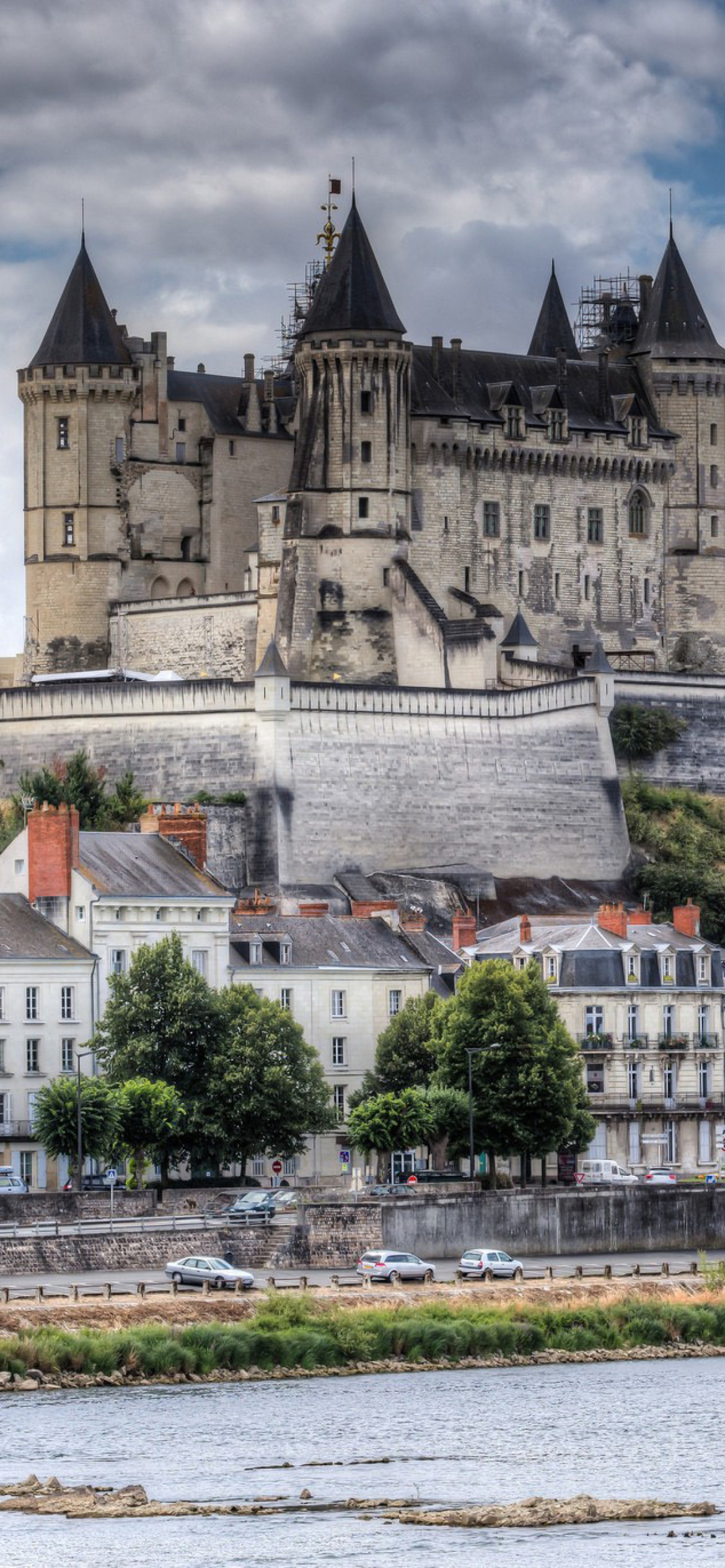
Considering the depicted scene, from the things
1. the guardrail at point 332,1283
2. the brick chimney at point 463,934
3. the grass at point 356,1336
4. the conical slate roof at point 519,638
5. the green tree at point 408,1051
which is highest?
the conical slate roof at point 519,638

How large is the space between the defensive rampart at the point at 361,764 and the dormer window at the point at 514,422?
45.4 feet

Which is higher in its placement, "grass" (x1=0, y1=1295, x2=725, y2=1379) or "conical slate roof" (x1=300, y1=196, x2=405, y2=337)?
"conical slate roof" (x1=300, y1=196, x2=405, y2=337)

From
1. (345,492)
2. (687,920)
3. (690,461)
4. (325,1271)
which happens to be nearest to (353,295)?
(345,492)

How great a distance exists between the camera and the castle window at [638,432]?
11375cm

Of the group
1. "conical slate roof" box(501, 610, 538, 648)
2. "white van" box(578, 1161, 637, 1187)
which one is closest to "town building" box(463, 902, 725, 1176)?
"white van" box(578, 1161, 637, 1187)

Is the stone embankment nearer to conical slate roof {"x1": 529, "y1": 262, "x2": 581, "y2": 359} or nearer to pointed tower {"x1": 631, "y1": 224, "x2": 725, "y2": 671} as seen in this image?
pointed tower {"x1": 631, "y1": 224, "x2": 725, "y2": 671}

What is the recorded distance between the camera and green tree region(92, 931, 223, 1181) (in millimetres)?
69312

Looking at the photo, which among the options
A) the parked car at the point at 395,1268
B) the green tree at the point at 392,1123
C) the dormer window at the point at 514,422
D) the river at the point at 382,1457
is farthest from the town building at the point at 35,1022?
the dormer window at the point at 514,422

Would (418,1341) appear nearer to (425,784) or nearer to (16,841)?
(16,841)

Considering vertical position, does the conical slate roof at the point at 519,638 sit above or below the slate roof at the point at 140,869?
above

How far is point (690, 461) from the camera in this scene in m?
115

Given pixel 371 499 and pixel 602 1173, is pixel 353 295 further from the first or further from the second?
pixel 602 1173

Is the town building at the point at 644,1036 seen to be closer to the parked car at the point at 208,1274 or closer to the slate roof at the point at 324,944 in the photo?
the slate roof at the point at 324,944

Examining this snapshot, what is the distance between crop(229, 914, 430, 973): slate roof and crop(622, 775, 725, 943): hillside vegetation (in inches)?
633
